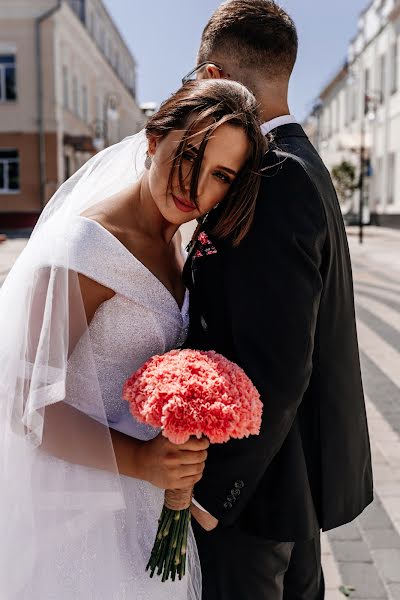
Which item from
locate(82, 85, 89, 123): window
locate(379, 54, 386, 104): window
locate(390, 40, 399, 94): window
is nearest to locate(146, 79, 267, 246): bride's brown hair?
locate(390, 40, 399, 94): window

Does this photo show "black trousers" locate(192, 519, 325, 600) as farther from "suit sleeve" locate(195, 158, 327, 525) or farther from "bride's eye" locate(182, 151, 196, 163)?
"bride's eye" locate(182, 151, 196, 163)

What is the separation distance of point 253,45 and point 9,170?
26.6 meters

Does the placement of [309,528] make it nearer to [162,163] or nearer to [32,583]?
[32,583]

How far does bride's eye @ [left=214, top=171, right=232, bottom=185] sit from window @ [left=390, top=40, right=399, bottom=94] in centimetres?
2822

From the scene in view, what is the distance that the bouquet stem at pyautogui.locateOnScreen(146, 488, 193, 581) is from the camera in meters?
1.46

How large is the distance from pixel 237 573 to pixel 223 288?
757 millimetres

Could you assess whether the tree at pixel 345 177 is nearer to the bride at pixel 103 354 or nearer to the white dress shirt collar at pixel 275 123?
the white dress shirt collar at pixel 275 123

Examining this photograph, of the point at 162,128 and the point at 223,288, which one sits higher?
the point at 162,128

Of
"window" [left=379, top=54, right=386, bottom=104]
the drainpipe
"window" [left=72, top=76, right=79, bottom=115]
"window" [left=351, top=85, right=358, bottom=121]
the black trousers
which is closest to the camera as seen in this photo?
the black trousers

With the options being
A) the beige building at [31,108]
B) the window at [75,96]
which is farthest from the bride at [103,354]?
the window at [75,96]

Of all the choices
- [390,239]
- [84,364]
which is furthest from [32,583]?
[390,239]

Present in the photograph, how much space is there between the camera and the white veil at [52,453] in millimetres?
1409

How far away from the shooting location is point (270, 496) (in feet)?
5.15

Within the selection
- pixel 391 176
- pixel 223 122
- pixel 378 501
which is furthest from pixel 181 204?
pixel 391 176
